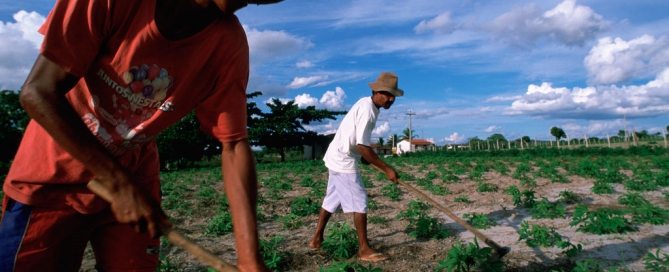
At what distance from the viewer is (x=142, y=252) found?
1.92 meters

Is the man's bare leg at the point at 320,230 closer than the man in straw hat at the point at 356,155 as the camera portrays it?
No

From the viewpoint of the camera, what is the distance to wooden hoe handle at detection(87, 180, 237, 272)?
1449 mm

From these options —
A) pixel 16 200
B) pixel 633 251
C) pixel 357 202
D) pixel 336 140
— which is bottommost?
pixel 633 251

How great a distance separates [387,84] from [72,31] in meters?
3.75

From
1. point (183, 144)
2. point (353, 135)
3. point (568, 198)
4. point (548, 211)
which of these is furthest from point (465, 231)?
point (183, 144)

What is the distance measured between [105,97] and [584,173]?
13078 mm

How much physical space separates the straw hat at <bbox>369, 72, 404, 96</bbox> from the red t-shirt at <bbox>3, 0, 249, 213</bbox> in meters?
3.11

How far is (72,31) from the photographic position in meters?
1.40

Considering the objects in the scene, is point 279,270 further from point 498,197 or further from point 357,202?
point 498,197

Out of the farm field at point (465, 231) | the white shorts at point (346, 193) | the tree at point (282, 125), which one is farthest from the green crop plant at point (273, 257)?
the tree at point (282, 125)

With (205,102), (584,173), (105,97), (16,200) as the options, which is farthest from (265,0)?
(584,173)

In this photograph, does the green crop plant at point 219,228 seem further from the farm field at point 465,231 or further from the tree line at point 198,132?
the tree line at point 198,132

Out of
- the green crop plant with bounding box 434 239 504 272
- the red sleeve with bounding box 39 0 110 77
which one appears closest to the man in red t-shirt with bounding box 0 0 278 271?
the red sleeve with bounding box 39 0 110 77

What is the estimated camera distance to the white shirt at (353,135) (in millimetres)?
4793
